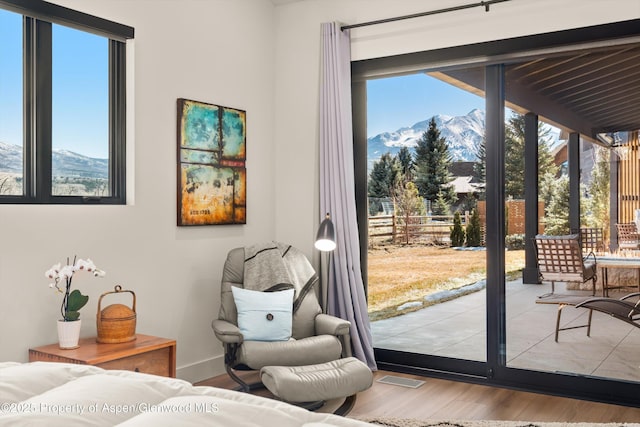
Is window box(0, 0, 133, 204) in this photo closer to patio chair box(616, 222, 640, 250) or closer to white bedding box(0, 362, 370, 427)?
white bedding box(0, 362, 370, 427)

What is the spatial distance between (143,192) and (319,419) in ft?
8.74

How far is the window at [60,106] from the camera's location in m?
3.29

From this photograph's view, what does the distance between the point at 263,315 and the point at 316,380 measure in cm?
79

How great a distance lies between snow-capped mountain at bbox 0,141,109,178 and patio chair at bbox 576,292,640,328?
10.4 feet

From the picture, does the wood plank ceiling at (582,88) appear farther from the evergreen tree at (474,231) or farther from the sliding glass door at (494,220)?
the evergreen tree at (474,231)

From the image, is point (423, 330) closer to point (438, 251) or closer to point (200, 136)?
point (438, 251)

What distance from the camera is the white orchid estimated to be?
126 inches

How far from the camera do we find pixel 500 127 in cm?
422

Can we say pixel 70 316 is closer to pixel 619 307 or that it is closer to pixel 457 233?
pixel 457 233

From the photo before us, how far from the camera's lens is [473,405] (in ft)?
12.4

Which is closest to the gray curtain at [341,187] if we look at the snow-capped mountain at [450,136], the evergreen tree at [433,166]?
the snow-capped mountain at [450,136]

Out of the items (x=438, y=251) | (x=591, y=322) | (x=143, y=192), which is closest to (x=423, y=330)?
(x=438, y=251)

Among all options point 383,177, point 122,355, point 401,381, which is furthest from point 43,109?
point 401,381

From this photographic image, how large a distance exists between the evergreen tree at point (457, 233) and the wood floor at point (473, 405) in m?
0.98
